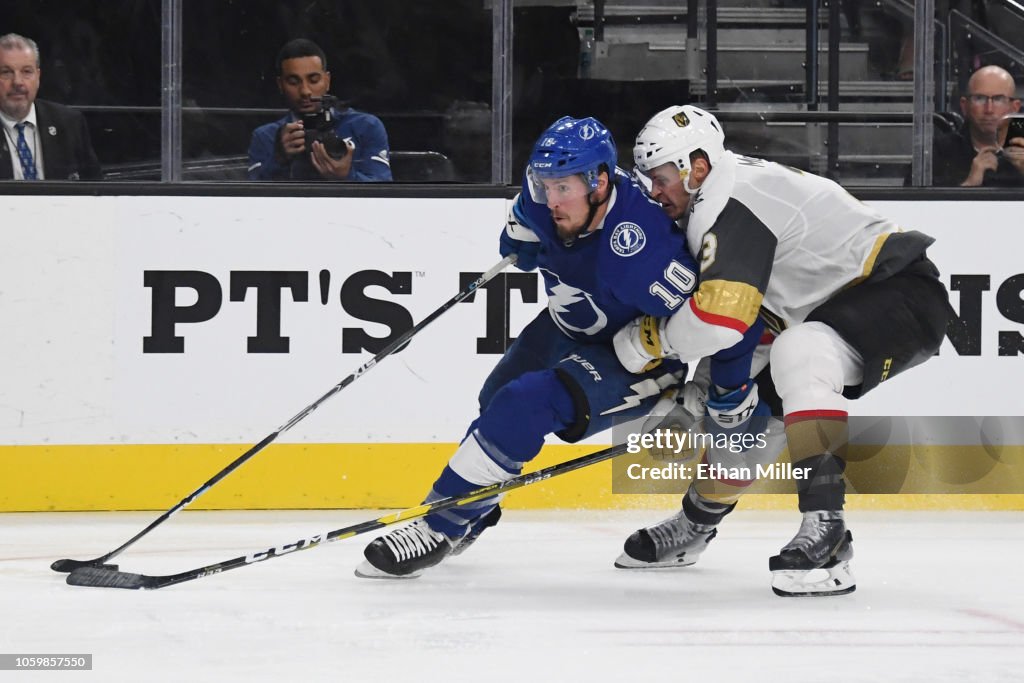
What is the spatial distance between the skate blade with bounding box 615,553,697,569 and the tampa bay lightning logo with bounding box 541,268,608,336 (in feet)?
1.87

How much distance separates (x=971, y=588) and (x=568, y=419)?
97cm

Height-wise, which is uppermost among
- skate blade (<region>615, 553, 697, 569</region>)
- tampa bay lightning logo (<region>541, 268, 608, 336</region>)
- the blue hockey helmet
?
the blue hockey helmet

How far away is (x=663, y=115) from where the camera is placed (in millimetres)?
3133

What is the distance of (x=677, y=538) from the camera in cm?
347

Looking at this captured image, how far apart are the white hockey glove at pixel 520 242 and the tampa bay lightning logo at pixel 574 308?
0.15 metres

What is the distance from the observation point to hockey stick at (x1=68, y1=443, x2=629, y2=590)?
2982 mm

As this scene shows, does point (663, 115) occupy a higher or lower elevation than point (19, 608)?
higher

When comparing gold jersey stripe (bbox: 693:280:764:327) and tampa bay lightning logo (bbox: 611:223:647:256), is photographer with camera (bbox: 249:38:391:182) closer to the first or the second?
tampa bay lightning logo (bbox: 611:223:647:256)

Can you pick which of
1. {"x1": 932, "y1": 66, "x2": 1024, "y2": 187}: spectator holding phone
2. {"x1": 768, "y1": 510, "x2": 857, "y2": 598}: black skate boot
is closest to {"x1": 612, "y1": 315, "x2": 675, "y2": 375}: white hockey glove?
{"x1": 768, "y1": 510, "x2": 857, "y2": 598}: black skate boot

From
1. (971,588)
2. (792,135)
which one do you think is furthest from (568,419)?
(792,135)

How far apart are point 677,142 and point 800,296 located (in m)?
0.45

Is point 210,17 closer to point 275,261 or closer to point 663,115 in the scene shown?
point 275,261

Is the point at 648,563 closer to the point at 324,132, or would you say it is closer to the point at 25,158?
the point at 324,132

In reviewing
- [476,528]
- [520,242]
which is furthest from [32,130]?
A: [476,528]
